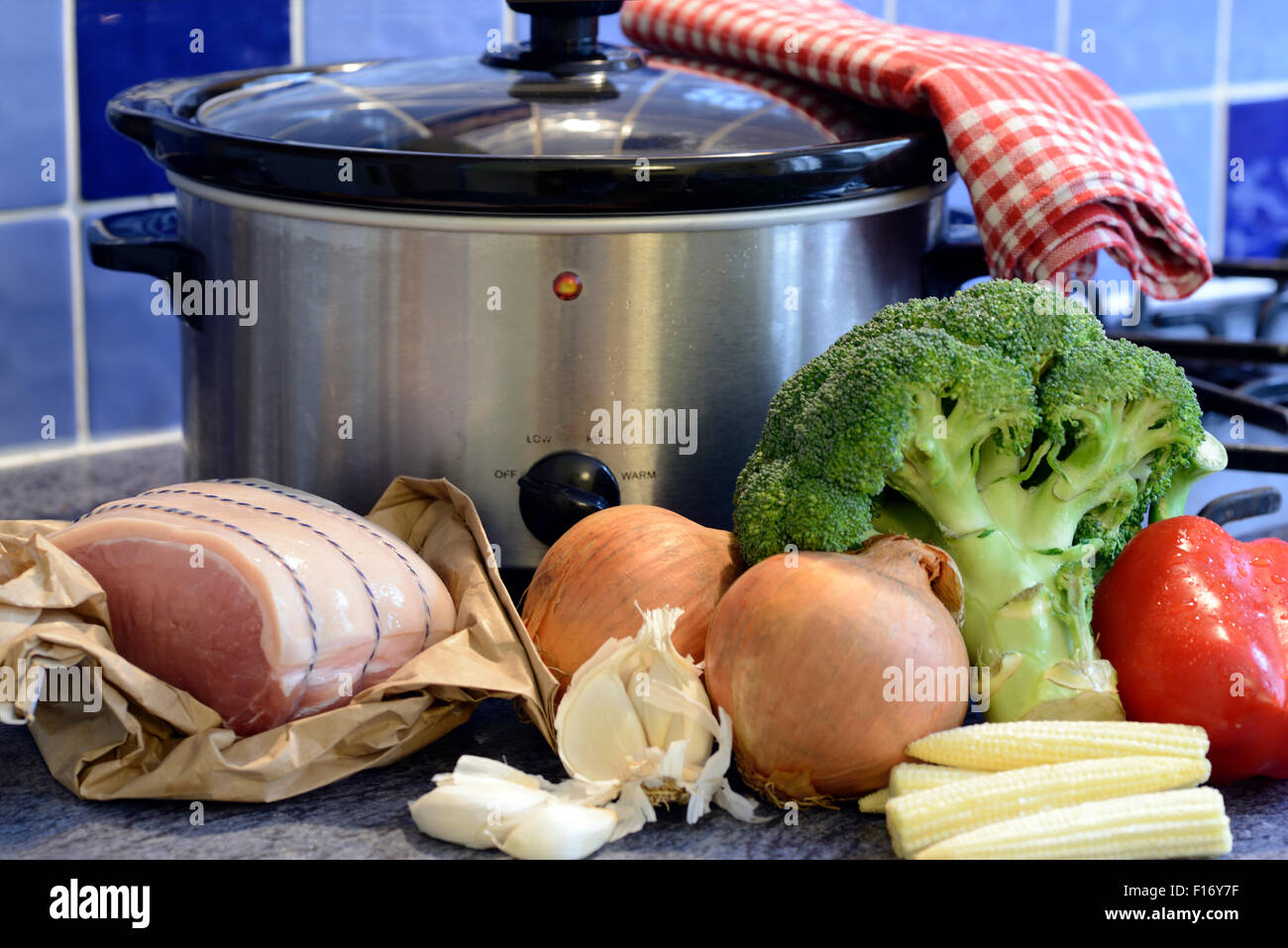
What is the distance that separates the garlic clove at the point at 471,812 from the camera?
2.08 feet

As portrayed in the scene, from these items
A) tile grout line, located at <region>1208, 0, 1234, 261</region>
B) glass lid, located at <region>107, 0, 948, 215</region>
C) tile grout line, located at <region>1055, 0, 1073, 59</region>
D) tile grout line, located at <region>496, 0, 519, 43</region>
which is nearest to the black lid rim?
glass lid, located at <region>107, 0, 948, 215</region>

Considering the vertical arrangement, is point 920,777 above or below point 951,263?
below

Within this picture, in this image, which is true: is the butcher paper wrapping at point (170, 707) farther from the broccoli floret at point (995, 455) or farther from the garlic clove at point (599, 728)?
the broccoli floret at point (995, 455)

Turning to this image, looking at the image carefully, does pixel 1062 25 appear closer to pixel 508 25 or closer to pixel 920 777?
pixel 508 25

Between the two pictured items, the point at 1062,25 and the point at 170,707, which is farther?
the point at 1062,25

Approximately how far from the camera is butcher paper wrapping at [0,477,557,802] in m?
0.66

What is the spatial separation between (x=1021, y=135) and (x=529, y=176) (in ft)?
1.02

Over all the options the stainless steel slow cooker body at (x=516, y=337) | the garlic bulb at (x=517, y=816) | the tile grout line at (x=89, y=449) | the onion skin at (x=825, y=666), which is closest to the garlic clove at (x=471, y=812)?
the garlic bulb at (x=517, y=816)

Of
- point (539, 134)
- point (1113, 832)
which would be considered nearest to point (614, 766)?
point (1113, 832)

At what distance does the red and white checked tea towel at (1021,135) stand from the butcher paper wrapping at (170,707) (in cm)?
39

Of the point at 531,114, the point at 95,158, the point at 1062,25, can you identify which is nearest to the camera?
the point at 531,114

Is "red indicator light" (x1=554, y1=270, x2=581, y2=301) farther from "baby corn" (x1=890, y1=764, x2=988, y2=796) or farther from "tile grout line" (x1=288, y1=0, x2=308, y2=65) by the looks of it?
"tile grout line" (x1=288, y1=0, x2=308, y2=65)

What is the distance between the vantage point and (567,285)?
783 millimetres
